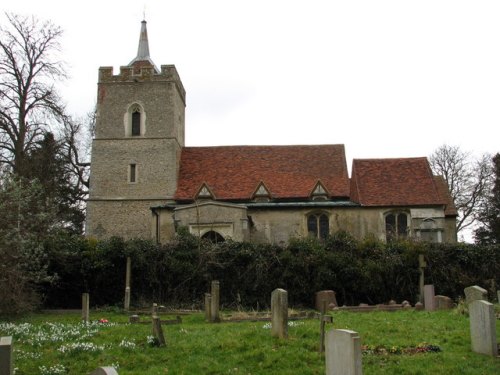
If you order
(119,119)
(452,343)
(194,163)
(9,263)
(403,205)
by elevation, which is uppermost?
(119,119)

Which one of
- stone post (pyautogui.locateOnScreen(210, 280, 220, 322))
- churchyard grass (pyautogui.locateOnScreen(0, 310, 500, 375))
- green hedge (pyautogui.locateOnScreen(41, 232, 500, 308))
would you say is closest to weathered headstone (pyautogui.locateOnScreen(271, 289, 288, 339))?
Result: churchyard grass (pyautogui.locateOnScreen(0, 310, 500, 375))

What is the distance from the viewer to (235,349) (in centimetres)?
1010

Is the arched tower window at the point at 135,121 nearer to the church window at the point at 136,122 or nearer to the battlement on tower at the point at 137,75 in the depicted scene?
the church window at the point at 136,122

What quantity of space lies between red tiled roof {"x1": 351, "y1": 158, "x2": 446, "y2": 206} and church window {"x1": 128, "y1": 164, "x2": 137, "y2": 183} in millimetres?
11233

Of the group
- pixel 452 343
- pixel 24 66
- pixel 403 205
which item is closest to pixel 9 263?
pixel 452 343

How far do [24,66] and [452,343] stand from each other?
2475 centimetres

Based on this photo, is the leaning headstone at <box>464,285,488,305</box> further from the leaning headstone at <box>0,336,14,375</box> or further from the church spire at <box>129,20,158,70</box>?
the church spire at <box>129,20,158,70</box>

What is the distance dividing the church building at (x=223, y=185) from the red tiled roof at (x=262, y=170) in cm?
5

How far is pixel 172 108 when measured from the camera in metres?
31.5

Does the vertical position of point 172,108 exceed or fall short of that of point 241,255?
it exceeds it

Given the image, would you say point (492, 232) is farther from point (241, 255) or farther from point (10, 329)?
point (10, 329)

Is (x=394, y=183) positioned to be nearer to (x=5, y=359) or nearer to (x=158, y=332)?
(x=158, y=332)

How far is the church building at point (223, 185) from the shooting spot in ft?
91.6

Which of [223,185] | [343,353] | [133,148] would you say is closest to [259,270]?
[223,185]
